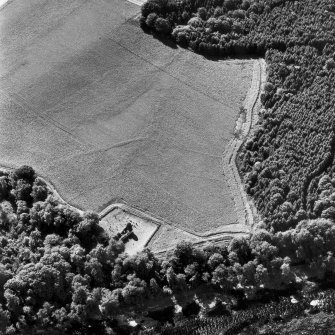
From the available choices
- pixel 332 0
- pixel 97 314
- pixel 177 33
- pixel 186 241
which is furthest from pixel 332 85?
pixel 97 314

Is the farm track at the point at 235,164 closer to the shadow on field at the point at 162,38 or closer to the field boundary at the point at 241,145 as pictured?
the field boundary at the point at 241,145

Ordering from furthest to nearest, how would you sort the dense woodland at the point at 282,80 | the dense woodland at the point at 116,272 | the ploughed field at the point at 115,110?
1. the ploughed field at the point at 115,110
2. the dense woodland at the point at 282,80
3. the dense woodland at the point at 116,272

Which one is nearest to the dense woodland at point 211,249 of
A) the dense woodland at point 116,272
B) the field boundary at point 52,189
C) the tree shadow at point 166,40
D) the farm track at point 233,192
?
the dense woodland at point 116,272

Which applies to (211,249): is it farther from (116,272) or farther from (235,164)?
(235,164)

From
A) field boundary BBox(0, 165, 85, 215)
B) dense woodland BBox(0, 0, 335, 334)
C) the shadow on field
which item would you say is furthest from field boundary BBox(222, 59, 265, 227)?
field boundary BBox(0, 165, 85, 215)

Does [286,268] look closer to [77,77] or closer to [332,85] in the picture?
[332,85]

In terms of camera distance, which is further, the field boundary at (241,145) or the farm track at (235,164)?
the field boundary at (241,145)
